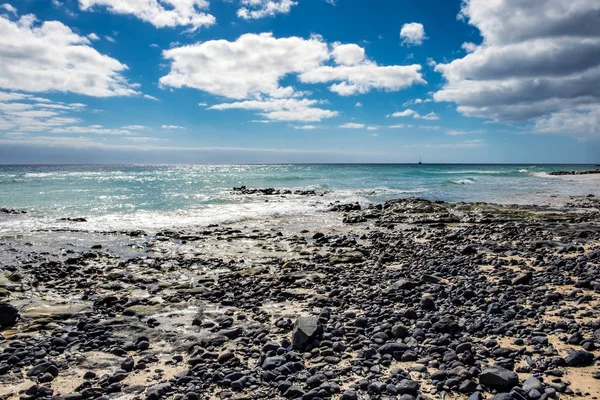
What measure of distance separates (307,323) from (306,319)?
0.49 feet

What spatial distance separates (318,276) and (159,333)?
4604 millimetres

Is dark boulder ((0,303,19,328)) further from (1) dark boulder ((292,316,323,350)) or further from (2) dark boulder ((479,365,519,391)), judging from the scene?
(2) dark boulder ((479,365,519,391))

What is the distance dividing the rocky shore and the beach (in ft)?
0.10

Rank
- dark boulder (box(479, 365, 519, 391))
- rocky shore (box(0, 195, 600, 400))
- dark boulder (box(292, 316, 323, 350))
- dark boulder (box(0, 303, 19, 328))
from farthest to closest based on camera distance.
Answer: dark boulder (box(0, 303, 19, 328)) → dark boulder (box(292, 316, 323, 350)) → rocky shore (box(0, 195, 600, 400)) → dark boulder (box(479, 365, 519, 391))

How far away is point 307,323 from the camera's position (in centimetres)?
646

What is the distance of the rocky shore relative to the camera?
16.6 feet

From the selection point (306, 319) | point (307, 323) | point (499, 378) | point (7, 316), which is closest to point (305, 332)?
point (307, 323)

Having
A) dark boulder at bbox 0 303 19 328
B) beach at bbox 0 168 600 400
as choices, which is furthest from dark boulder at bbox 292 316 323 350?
dark boulder at bbox 0 303 19 328

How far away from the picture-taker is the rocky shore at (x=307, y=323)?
5074mm

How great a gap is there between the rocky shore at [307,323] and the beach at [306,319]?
0.03m

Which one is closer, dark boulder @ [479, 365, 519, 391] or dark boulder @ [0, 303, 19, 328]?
dark boulder @ [479, 365, 519, 391]

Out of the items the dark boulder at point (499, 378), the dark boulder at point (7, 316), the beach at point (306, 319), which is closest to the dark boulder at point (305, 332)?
the beach at point (306, 319)

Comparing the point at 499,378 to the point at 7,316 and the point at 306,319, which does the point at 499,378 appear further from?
the point at 7,316

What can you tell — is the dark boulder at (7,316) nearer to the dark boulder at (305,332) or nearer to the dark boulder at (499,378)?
the dark boulder at (305,332)
